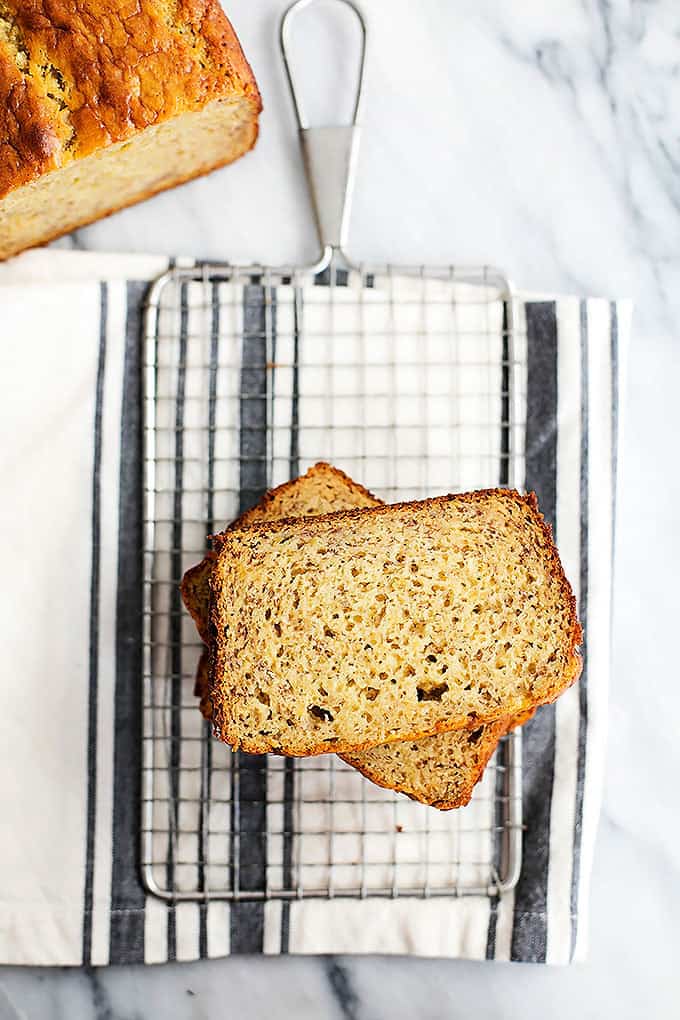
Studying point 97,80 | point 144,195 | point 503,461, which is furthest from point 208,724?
point 97,80

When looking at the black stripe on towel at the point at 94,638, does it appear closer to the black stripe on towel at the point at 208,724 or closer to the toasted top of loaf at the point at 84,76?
the black stripe on towel at the point at 208,724

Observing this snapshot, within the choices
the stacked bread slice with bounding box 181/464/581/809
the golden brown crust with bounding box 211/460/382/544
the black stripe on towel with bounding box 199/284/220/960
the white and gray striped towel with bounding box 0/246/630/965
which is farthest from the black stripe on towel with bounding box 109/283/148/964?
the stacked bread slice with bounding box 181/464/581/809

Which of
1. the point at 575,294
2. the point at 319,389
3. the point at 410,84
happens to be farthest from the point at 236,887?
the point at 410,84

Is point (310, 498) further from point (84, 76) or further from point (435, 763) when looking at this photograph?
point (84, 76)

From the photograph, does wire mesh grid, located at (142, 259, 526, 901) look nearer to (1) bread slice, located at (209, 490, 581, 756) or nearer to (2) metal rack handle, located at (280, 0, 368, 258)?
(2) metal rack handle, located at (280, 0, 368, 258)

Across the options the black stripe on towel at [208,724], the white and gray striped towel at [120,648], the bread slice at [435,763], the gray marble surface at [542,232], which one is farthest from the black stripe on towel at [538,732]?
the black stripe on towel at [208,724]
